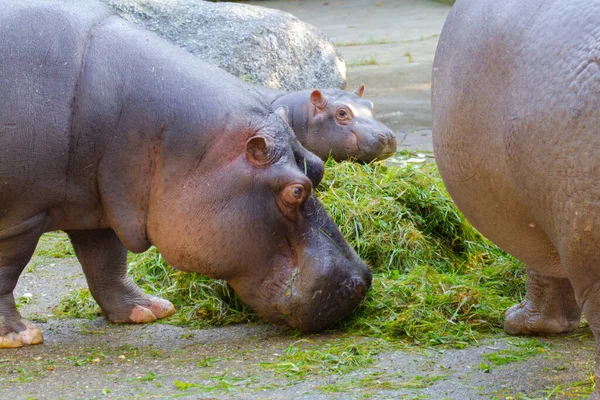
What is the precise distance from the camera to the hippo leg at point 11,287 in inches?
147

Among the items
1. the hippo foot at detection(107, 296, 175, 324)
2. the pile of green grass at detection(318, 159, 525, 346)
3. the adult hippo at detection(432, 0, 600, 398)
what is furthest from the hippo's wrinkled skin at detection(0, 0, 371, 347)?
the adult hippo at detection(432, 0, 600, 398)

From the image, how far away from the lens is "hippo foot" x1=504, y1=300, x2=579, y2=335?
3.69 metres

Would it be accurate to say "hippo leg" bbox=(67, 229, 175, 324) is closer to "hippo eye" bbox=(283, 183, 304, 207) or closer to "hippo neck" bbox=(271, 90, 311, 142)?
"hippo eye" bbox=(283, 183, 304, 207)

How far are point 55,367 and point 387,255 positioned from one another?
66.1 inches

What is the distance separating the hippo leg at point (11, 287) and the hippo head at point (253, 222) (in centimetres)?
50

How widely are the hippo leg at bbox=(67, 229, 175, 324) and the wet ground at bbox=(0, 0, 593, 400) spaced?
8 centimetres

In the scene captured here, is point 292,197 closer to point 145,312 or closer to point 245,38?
point 145,312

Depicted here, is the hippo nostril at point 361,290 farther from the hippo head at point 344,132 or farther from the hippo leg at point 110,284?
the hippo head at point 344,132

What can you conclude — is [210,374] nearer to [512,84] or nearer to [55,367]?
[55,367]

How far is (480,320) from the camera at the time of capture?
3.89m

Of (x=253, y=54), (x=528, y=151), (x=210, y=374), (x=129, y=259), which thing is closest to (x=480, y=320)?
(x=210, y=374)

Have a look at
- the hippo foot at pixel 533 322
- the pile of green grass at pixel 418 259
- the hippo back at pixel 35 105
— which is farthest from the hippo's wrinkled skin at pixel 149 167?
the hippo foot at pixel 533 322

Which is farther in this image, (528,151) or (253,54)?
(253,54)

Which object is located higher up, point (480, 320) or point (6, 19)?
point (6, 19)
